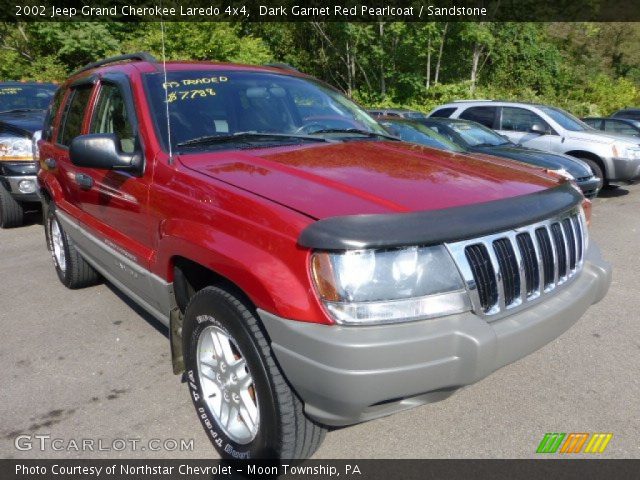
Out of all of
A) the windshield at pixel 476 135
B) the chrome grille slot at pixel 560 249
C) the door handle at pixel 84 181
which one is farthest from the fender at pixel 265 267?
the windshield at pixel 476 135

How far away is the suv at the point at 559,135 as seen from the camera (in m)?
9.23

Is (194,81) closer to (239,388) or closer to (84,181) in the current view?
(84,181)

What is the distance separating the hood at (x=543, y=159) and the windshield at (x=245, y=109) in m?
4.55

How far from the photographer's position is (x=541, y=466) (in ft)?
8.12

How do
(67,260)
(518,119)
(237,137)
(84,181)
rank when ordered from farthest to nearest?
(518,119), (67,260), (84,181), (237,137)

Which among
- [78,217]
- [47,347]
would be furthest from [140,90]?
[47,347]

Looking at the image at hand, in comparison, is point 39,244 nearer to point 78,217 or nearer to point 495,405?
point 78,217

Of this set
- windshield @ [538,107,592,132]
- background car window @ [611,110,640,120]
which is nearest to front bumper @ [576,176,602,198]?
windshield @ [538,107,592,132]

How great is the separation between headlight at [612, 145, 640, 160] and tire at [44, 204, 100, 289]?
28.0ft

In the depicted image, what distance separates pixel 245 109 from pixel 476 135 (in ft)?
21.2

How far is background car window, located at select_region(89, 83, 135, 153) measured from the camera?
9.86ft

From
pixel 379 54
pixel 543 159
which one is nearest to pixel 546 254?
pixel 543 159

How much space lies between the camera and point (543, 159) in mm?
7559

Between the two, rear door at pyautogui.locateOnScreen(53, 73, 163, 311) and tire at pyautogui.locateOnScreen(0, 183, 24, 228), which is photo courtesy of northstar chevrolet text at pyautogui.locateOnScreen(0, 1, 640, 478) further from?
tire at pyautogui.locateOnScreen(0, 183, 24, 228)
